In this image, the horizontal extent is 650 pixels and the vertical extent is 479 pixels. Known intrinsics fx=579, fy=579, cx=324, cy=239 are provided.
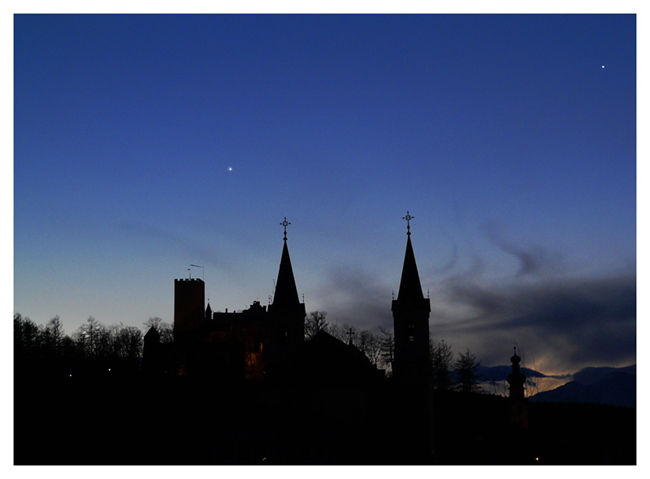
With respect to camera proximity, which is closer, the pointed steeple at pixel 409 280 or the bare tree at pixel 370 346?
the pointed steeple at pixel 409 280

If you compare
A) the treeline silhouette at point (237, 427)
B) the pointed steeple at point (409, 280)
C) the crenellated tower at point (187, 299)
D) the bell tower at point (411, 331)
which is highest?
the crenellated tower at point (187, 299)

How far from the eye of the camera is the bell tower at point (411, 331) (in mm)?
43719

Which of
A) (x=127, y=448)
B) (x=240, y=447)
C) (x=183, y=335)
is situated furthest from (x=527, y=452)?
(x=183, y=335)

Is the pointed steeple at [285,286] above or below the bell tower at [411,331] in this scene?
above

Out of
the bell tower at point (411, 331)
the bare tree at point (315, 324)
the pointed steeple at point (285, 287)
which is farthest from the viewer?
the bare tree at point (315, 324)

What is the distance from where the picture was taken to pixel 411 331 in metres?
44.7

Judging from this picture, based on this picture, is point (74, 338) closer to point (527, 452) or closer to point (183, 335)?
point (183, 335)

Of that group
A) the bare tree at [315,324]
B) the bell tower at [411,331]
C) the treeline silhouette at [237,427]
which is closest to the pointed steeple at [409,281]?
the bell tower at [411,331]

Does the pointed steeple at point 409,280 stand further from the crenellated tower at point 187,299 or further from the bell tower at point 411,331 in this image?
the crenellated tower at point 187,299

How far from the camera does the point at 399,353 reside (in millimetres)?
44125

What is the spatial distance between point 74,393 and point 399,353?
27.8 metres

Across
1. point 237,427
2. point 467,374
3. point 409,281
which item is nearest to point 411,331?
point 409,281

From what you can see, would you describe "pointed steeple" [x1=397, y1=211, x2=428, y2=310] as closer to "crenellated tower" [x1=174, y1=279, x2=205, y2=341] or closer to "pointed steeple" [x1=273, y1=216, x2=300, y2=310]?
"pointed steeple" [x1=273, y1=216, x2=300, y2=310]
